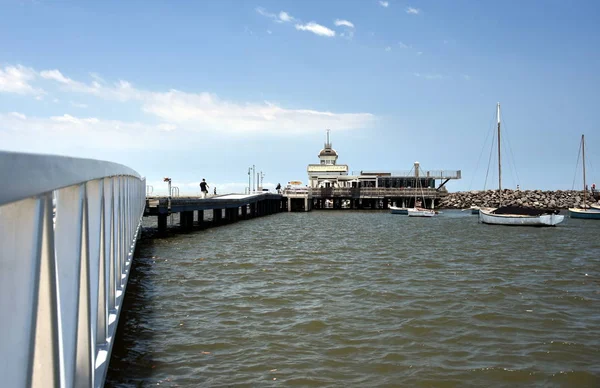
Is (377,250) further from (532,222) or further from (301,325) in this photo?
(532,222)

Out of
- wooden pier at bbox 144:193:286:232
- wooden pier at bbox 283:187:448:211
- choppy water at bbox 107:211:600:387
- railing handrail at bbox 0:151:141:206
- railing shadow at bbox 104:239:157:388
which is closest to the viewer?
railing handrail at bbox 0:151:141:206

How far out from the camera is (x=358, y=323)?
34.4ft

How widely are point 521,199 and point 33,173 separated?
9971 centimetres

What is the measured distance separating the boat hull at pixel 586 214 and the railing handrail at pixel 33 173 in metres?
62.8

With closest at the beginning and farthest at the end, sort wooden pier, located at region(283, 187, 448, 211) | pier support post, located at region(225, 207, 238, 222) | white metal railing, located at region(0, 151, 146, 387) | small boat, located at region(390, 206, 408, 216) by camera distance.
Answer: white metal railing, located at region(0, 151, 146, 387) < pier support post, located at region(225, 207, 238, 222) < small boat, located at region(390, 206, 408, 216) < wooden pier, located at region(283, 187, 448, 211)

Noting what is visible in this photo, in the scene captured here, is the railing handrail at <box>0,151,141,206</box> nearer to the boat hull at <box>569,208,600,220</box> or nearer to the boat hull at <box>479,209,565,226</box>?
the boat hull at <box>479,209,565,226</box>

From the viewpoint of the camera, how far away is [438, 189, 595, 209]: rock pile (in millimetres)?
91812

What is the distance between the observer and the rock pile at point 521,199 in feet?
301

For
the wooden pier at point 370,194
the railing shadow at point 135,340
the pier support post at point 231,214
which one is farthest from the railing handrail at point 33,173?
the wooden pier at point 370,194

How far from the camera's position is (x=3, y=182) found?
6.32 feet

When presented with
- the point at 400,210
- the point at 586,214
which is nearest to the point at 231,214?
the point at 400,210

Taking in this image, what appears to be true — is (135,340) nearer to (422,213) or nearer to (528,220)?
(528,220)

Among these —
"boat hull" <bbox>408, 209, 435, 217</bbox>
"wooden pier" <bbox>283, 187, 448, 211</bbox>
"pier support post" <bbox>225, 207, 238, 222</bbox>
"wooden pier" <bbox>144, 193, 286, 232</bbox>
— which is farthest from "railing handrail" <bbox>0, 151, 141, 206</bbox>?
"wooden pier" <bbox>283, 187, 448, 211</bbox>

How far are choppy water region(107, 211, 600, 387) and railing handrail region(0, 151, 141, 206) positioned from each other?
200 inches
